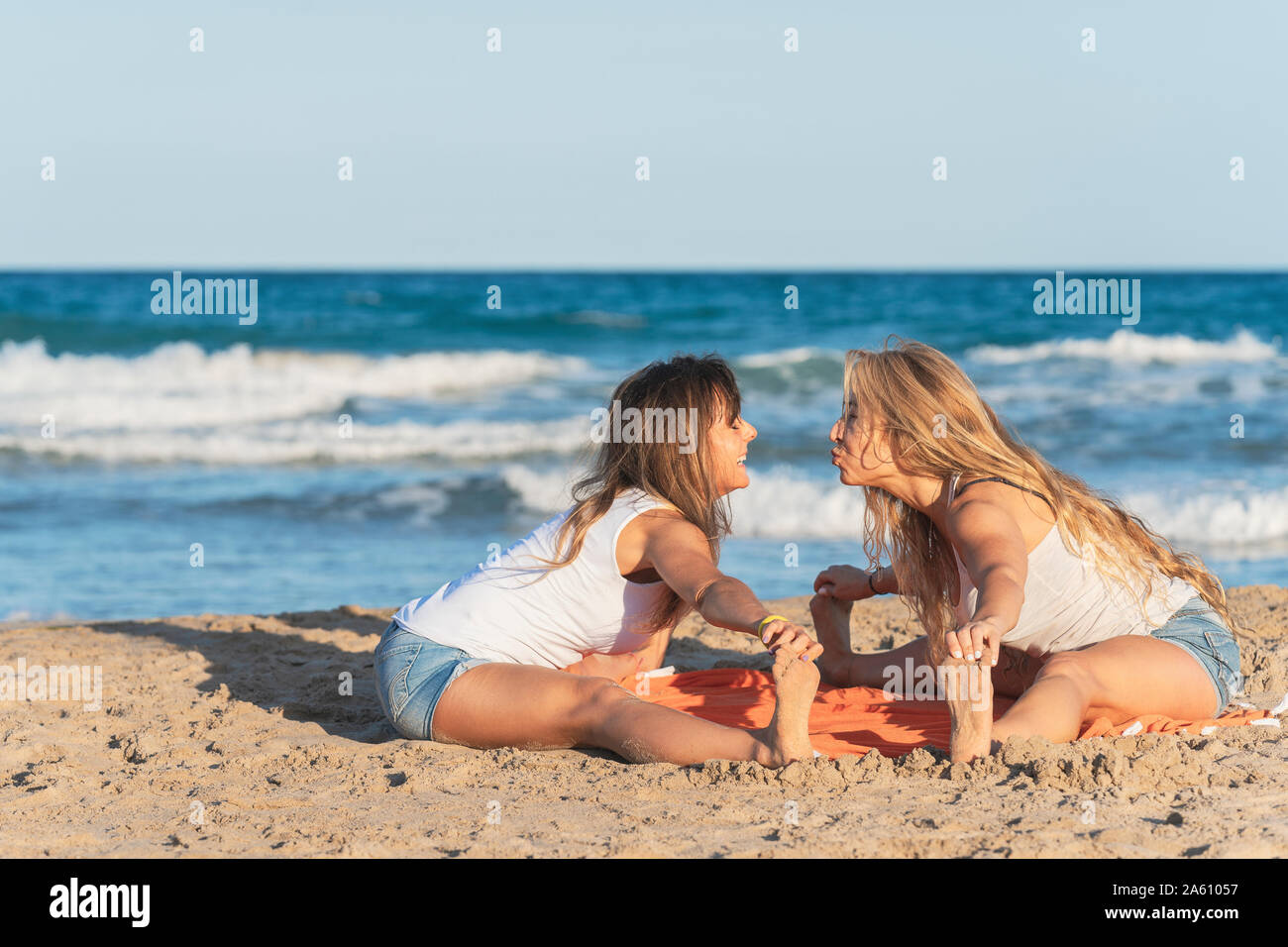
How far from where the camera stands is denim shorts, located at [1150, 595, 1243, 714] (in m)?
3.80

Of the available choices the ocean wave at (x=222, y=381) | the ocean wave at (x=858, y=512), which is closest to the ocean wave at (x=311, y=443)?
the ocean wave at (x=222, y=381)

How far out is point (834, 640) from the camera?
14.9ft

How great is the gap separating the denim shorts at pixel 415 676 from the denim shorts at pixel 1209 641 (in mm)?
2136

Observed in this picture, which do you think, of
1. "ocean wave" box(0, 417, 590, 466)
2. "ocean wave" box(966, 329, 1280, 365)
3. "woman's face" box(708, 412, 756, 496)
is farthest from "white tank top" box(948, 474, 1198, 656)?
"ocean wave" box(966, 329, 1280, 365)

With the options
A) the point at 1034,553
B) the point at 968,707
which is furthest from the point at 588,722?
the point at 1034,553

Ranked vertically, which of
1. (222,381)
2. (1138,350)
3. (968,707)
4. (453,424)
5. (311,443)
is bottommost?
(968,707)

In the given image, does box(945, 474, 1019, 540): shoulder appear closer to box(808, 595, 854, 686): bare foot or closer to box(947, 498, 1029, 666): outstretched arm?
box(947, 498, 1029, 666): outstretched arm

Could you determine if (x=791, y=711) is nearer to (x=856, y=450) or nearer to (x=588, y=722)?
(x=588, y=722)

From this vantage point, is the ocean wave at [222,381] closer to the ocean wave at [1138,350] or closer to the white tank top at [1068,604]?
the ocean wave at [1138,350]

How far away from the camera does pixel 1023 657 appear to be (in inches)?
158

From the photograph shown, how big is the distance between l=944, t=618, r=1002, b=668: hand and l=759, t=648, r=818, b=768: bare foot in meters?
0.35

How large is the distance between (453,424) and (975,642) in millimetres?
11541

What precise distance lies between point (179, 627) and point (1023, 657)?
4.00 m
